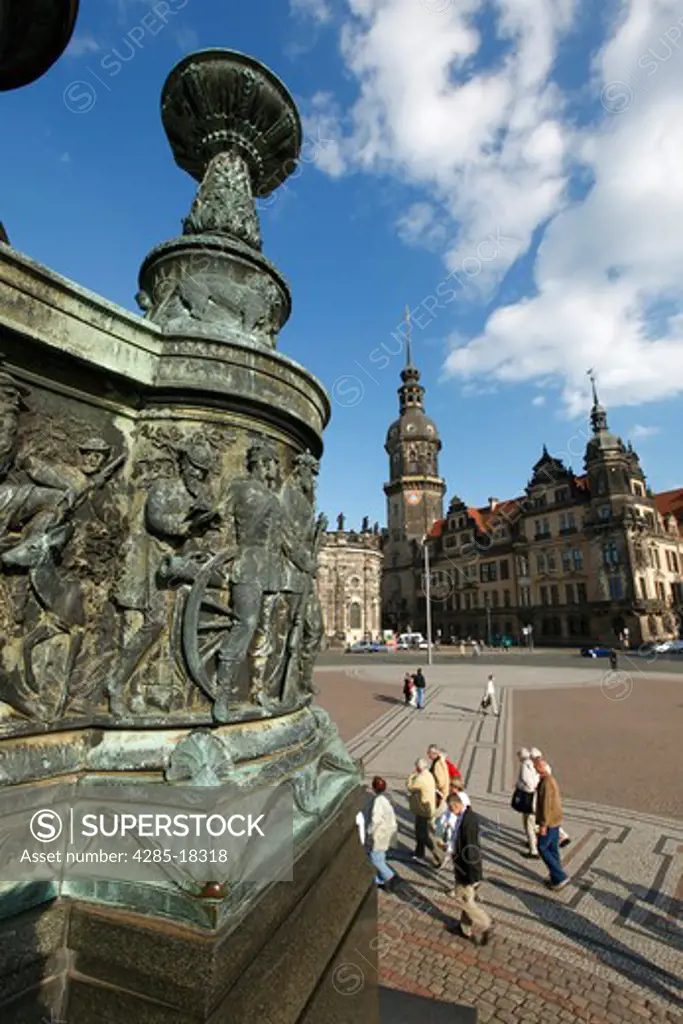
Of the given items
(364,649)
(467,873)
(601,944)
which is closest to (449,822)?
(467,873)

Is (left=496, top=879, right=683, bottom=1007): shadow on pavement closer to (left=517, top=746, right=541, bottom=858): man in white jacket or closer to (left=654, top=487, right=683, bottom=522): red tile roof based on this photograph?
(left=517, top=746, right=541, bottom=858): man in white jacket

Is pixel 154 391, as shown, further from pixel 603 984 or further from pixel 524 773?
pixel 524 773

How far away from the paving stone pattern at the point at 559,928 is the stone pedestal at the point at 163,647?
0.72 m

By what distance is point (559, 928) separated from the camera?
13.6ft

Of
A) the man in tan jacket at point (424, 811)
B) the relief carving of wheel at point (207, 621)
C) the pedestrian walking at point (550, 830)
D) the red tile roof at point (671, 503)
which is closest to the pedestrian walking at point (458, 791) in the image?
the man in tan jacket at point (424, 811)

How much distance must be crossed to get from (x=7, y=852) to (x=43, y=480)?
1.46m

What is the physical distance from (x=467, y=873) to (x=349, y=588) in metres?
47.7

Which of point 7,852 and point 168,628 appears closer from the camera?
point 7,852

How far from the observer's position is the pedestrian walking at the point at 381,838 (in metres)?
4.87

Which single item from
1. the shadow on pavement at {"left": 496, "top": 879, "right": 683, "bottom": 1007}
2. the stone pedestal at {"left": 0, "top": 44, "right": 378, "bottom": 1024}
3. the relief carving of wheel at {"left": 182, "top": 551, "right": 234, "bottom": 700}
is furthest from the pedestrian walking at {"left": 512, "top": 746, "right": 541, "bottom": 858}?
the relief carving of wheel at {"left": 182, "top": 551, "right": 234, "bottom": 700}

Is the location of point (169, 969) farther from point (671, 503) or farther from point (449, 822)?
point (671, 503)

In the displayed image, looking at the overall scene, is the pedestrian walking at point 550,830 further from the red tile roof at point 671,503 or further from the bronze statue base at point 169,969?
the red tile roof at point 671,503

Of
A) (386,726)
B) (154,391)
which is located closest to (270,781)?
(154,391)

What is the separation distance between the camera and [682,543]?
4391 cm
